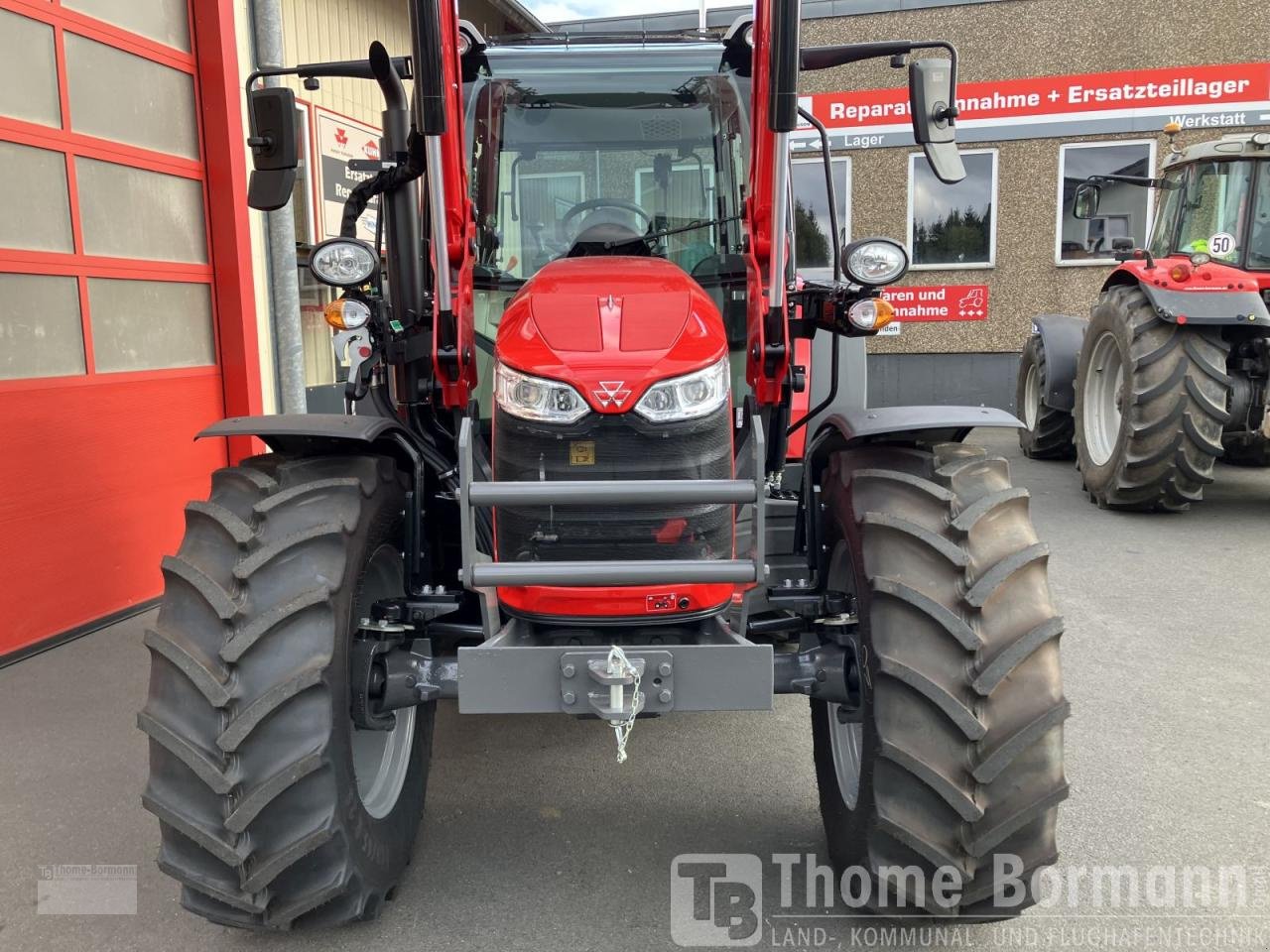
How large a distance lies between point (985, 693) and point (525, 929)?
1326mm

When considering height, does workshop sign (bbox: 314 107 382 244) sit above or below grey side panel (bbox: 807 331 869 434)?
above

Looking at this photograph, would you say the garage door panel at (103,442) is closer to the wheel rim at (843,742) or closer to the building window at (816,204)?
the wheel rim at (843,742)

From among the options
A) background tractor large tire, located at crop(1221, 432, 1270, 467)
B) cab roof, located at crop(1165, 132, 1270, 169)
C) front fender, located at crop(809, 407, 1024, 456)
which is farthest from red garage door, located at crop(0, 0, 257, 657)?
background tractor large tire, located at crop(1221, 432, 1270, 467)

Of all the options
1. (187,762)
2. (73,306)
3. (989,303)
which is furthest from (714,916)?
(989,303)

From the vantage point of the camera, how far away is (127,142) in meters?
5.51

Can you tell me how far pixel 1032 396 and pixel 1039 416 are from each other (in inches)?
25.5

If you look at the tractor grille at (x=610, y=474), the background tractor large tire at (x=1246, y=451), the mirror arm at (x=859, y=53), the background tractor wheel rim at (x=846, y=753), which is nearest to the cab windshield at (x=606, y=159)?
the mirror arm at (x=859, y=53)

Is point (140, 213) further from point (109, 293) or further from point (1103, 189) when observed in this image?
point (1103, 189)

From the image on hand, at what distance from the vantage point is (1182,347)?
6879 millimetres

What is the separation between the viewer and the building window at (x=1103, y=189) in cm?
1209

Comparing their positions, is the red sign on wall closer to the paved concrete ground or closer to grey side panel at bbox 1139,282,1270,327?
grey side panel at bbox 1139,282,1270,327

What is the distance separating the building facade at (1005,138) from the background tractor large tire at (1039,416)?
2.38m

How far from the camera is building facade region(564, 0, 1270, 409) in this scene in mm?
11734

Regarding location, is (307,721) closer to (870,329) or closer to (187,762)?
(187,762)
